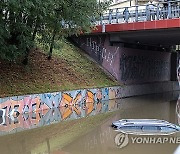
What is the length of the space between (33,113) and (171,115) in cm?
870

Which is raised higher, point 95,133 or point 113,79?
point 113,79

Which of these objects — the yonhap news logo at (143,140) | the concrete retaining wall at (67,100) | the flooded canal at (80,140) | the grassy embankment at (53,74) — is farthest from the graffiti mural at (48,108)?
the yonhap news logo at (143,140)

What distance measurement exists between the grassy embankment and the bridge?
1.42 metres

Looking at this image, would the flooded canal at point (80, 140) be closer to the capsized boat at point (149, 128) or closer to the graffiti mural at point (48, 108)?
the graffiti mural at point (48, 108)

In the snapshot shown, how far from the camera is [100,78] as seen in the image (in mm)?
29906

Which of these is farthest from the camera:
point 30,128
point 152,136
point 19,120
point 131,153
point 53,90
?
point 53,90

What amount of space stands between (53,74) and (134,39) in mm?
10244

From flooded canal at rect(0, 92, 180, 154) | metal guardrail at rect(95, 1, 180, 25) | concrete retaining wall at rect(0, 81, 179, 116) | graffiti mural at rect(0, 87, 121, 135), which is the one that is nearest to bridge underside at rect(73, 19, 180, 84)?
metal guardrail at rect(95, 1, 180, 25)

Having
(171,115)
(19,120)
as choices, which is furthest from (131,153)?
(171,115)

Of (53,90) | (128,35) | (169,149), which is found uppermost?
(128,35)

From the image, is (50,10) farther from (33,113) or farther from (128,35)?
(128,35)

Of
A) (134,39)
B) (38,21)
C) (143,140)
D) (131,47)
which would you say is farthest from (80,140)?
(131,47)

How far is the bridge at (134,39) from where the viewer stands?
2673 cm

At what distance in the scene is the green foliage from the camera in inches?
774
